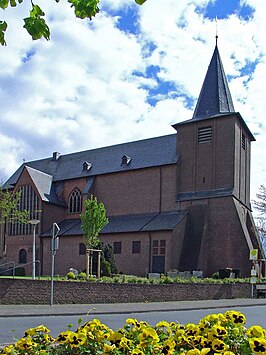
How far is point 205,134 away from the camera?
51.8 m

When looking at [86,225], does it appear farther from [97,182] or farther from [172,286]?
[97,182]

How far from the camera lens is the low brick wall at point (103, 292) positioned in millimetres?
22453

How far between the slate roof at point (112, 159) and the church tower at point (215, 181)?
2.70 m

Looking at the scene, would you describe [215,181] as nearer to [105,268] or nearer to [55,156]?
[105,268]

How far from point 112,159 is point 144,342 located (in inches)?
2205

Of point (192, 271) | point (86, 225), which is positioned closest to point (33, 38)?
point (86, 225)

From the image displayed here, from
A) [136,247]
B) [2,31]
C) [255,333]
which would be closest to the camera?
[2,31]

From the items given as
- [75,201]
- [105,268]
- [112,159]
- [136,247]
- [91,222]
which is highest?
[112,159]

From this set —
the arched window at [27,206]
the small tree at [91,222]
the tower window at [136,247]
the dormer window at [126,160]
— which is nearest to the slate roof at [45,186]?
the arched window at [27,206]

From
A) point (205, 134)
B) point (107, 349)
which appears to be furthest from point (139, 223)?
point (107, 349)

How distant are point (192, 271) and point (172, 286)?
18.1 m

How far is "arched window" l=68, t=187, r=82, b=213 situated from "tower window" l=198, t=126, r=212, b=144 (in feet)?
54.6

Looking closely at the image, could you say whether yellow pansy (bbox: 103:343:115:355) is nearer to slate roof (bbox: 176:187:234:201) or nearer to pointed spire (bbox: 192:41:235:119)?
slate roof (bbox: 176:187:234:201)

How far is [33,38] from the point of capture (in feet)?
13.9
